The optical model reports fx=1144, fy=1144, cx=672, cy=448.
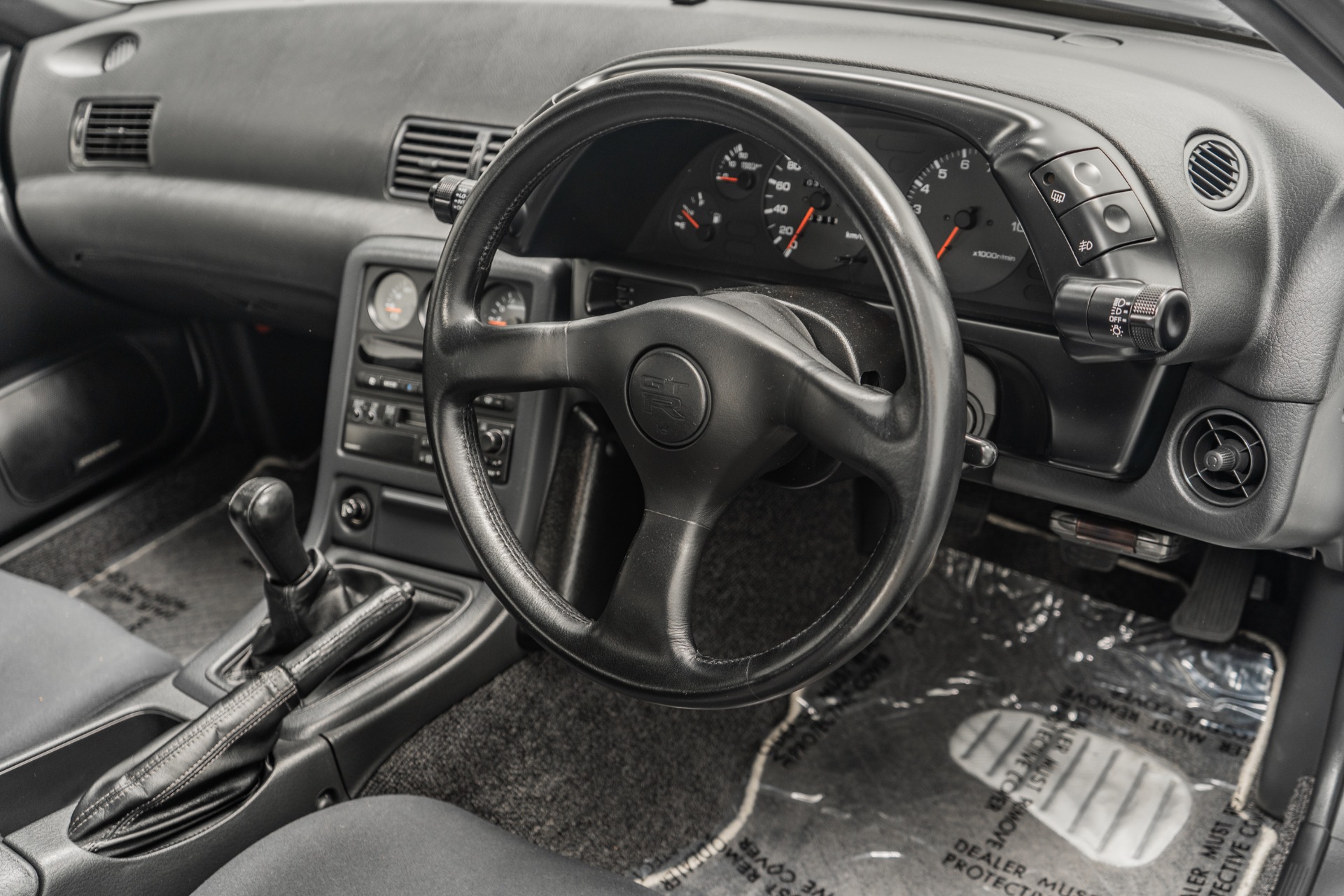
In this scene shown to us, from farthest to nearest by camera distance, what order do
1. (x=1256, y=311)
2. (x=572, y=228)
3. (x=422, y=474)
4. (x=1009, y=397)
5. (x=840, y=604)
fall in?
1. (x=422, y=474)
2. (x=572, y=228)
3. (x=1009, y=397)
4. (x=1256, y=311)
5. (x=840, y=604)

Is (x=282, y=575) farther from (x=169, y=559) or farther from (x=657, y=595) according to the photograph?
(x=169, y=559)

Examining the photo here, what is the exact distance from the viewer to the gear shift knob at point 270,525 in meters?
1.18

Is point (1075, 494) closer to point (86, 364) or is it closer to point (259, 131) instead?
point (259, 131)

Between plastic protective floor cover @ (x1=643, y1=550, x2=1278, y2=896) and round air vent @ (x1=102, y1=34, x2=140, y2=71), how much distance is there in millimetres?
1533

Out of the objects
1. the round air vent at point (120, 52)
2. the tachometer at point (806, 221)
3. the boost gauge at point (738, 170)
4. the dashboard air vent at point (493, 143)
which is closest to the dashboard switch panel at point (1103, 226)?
the tachometer at point (806, 221)

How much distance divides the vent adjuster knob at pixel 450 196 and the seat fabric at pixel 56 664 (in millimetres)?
624

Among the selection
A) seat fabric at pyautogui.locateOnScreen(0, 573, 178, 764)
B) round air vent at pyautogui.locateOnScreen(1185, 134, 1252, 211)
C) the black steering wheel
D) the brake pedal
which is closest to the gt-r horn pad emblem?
the black steering wheel

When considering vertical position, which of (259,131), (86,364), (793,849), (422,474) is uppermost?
(259,131)

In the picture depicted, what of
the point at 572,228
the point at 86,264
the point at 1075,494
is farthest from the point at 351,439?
the point at 1075,494

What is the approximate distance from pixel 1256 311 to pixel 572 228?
0.68 m

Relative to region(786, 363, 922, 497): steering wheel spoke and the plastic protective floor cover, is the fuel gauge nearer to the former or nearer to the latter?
region(786, 363, 922, 497): steering wheel spoke

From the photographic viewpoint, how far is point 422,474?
4.70ft

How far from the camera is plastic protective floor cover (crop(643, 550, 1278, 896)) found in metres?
1.46

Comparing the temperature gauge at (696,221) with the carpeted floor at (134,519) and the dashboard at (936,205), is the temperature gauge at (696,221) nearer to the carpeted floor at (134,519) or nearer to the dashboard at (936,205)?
the dashboard at (936,205)
